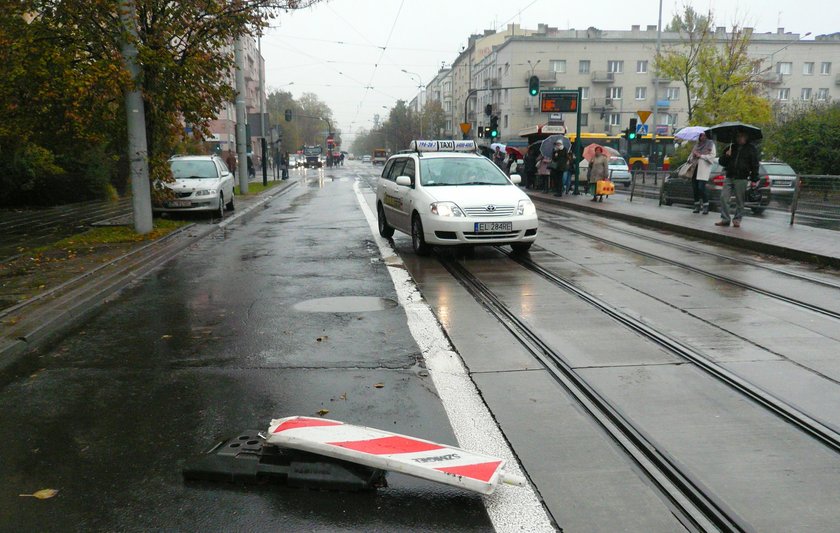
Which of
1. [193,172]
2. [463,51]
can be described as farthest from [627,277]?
[463,51]

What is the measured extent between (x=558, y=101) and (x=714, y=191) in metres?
9.02

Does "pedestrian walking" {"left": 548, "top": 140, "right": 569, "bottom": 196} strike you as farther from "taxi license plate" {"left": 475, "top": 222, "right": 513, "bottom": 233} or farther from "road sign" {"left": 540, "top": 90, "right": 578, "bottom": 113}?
"taxi license plate" {"left": 475, "top": 222, "right": 513, "bottom": 233}

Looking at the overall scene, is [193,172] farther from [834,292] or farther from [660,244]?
[834,292]

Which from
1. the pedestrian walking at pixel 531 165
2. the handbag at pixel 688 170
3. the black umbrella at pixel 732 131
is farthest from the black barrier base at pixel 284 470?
the pedestrian walking at pixel 531 165

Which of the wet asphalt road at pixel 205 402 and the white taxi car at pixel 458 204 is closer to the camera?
the wet asphalt road at pixel 205 402

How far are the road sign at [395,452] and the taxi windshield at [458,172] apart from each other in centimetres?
766

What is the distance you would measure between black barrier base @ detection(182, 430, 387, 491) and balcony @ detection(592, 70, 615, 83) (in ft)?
248

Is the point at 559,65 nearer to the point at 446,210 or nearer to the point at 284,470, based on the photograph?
the point at 446,210

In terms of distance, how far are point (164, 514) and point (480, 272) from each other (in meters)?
6.64

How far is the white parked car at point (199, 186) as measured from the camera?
55.1ft

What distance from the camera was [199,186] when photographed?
672 inches

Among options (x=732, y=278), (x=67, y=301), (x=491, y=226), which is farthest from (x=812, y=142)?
(x=67, y=301)

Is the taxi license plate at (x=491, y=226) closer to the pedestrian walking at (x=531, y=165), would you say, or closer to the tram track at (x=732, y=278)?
the tram track at (x=732, y=278)

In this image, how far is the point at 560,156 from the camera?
23281mm
